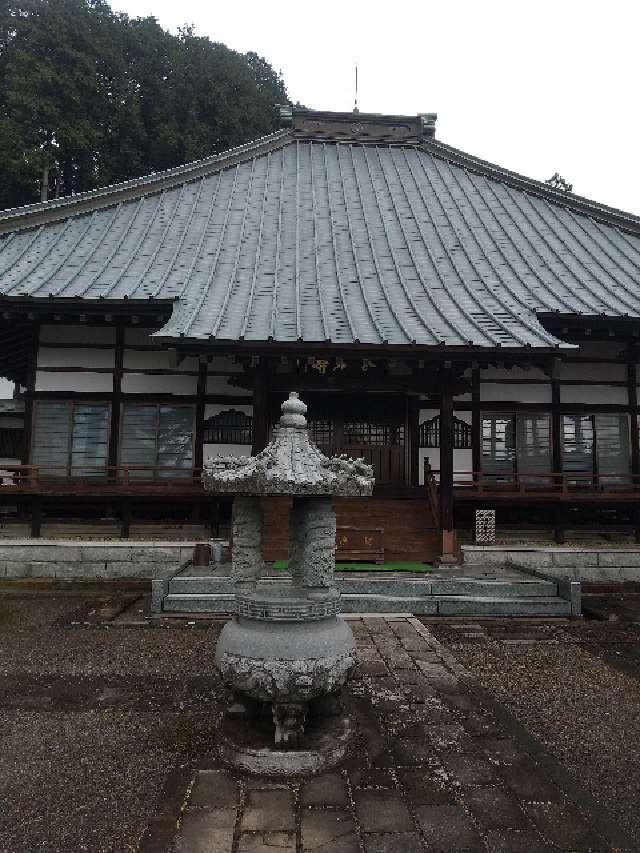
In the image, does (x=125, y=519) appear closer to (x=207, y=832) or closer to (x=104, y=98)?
(x=207, y=832)

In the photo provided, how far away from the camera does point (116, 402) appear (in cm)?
1205

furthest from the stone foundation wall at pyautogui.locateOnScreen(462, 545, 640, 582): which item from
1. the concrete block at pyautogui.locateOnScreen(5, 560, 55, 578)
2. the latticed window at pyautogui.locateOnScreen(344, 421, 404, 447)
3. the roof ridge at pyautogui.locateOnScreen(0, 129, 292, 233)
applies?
the roof ridge at pyautogui.locateOnScreen(0, 129, 292, 233)

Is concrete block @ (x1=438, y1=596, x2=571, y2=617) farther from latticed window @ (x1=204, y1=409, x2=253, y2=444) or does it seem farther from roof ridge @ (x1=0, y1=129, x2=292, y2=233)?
roof ridge @ (x1=0, y1=129, x2=292, y2=233)

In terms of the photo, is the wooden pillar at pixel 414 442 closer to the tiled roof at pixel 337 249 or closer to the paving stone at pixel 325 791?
the tiled roof at pixel 337 249

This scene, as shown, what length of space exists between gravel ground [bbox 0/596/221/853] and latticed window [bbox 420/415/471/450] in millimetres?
6593

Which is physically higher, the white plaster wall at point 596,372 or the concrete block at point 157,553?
the white plaster wall at point 596,372

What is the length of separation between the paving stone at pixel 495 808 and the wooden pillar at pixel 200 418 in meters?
8.98

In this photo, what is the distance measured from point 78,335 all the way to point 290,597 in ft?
31.9

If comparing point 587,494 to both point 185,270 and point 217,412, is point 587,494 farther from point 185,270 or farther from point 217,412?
point 185,270

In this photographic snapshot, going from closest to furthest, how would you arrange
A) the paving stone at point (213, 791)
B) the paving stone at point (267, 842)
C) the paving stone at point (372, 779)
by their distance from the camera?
the paving stone at point (267, 842) < the paving stone at point (213, 791) < the paving stone at point (372, 779)

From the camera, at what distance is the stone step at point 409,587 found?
907 centimetres

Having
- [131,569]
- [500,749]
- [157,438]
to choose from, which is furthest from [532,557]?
[157,438]

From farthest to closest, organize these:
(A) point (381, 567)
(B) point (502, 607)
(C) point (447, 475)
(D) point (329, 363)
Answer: (C) point (447, 475), (D) point (329, 363), (A) point (381, 567), (B) point (502, 607)

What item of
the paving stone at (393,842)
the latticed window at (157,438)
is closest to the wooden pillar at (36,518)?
the latticed window at (157,438)
